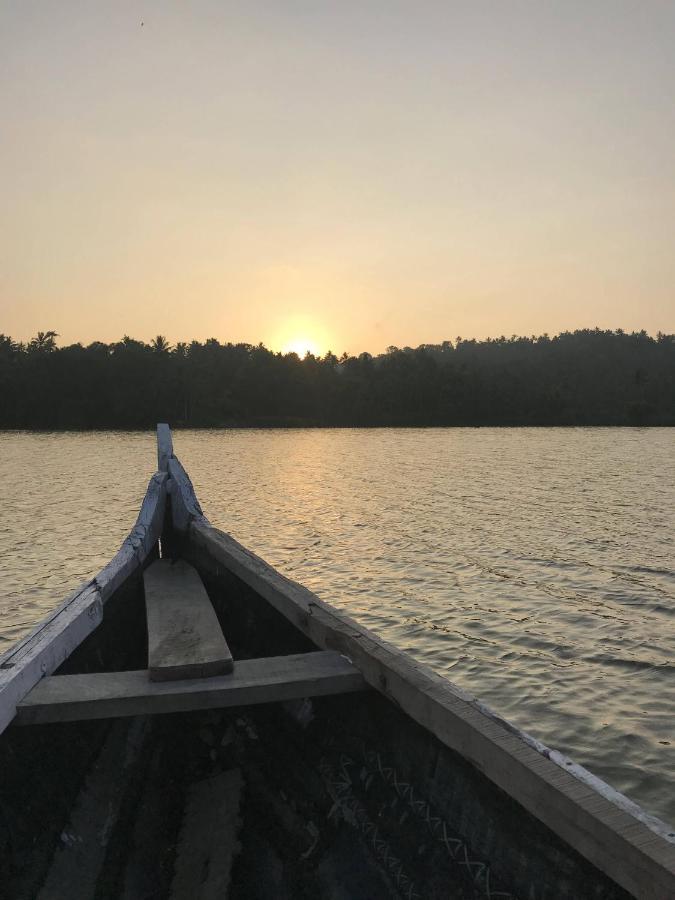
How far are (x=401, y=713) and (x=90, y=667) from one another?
2627 mm

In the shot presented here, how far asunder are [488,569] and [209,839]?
11.1 meters

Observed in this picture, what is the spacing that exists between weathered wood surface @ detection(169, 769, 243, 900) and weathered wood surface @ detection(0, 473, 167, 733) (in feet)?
3.82

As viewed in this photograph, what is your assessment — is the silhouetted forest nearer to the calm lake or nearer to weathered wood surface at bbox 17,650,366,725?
the calm lake

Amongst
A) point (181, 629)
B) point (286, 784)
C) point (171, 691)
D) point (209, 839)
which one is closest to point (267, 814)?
point (286, 784)

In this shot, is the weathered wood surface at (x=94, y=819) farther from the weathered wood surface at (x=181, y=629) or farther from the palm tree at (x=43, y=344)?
the palm tree at (x=43, y=344)

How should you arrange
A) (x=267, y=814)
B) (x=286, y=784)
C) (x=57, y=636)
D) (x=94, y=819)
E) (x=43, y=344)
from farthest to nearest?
(x=43, y=344) < (x=57, y=636) < (x=286, y=784) < (x=267, y=814) < (x=94, y=819)

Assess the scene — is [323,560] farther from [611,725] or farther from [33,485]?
[33,485]

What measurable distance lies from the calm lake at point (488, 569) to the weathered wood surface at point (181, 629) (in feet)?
11.9

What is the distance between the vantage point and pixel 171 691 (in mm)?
3689

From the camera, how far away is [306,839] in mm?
3467

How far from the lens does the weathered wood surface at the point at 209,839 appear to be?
3.41m

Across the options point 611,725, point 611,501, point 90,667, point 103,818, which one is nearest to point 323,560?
point 611,725

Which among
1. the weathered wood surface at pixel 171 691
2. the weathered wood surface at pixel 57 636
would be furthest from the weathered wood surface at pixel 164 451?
the weathered wood surface at pixel 171 691

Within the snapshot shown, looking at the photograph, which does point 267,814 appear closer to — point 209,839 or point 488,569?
point 209,839
